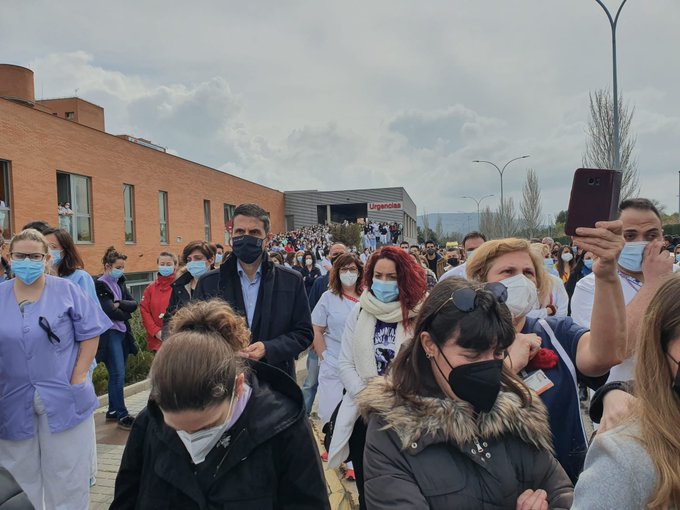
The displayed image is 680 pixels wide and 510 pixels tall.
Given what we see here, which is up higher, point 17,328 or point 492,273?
point 492,273

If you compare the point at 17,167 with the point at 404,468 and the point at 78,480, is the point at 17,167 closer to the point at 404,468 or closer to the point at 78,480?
the point at 78,480

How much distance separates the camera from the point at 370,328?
3707 mm

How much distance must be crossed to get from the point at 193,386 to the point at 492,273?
182 centimetres

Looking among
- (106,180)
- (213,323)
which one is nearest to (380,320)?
(213,323)

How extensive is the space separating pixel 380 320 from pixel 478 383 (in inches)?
73.9

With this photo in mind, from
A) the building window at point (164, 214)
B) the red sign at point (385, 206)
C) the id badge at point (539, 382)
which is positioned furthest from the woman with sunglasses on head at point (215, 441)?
the red sign at point (385, 206)

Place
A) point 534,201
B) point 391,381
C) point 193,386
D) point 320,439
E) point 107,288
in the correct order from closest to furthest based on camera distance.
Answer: point 193,386 < point 391,381 < point 320,439 < point 107,288 < point 534,201

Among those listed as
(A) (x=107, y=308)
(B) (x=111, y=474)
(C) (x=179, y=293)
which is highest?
(C) (x=179, y=293)

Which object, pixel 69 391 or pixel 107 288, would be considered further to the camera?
pixel 107 288

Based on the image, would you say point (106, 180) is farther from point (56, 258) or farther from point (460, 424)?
point (460, 424)

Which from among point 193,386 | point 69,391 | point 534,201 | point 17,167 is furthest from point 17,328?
point 534,201

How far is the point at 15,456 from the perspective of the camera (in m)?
3.37

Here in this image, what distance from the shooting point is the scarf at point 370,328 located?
3602 mm

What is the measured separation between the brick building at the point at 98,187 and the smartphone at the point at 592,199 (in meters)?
11.8
